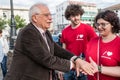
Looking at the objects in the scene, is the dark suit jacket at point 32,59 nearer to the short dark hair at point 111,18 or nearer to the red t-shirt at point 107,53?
the red t-shirt at point 107,53

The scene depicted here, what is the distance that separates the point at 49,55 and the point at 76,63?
0.47 meters

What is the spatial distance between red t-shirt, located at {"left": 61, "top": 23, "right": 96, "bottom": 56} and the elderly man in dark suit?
1.87 meters

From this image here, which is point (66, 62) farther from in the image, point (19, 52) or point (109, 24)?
point (109, 24)

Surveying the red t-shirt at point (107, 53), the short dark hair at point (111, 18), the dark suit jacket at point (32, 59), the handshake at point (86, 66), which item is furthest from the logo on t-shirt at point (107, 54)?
the dark suit jacket at point (32, 59)

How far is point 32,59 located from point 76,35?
229cm

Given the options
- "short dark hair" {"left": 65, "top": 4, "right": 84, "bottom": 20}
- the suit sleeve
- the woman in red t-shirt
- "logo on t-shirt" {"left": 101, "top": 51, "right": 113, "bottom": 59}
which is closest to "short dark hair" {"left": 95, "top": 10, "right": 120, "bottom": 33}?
the woman in red t-shirt

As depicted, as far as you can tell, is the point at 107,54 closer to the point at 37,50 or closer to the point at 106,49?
the point at 106,49

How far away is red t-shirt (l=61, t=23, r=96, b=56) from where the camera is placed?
216 inches

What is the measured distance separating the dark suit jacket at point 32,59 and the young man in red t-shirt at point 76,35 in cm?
199

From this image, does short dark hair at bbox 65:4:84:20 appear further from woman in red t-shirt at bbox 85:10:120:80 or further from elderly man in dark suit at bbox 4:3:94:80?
elderly man in dark suit at bbox 4:3:94:80

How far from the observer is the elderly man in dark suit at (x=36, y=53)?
3334 millimetres

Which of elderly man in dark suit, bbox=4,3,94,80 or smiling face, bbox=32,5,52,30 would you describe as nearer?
elderly man in dark suit, bbox=4,3,94,80

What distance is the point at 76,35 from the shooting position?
219 inches

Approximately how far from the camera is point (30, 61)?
339cm
